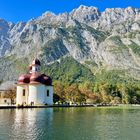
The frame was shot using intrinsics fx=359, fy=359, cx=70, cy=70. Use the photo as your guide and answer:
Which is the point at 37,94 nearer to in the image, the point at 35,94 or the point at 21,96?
the point at 35,94

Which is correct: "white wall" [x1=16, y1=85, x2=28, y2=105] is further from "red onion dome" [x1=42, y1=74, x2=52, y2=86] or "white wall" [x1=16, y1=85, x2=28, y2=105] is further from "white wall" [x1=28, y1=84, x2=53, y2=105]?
"red onion dome" [x1=42, y1=74, x2=52, y2=86]

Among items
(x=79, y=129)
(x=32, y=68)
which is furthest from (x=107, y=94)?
(x=79, y=129)

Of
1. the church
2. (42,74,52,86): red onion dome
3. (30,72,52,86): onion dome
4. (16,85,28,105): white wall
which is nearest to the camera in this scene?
the church

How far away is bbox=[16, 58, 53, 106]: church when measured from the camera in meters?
129

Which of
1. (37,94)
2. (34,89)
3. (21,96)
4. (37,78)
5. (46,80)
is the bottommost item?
(21,96)

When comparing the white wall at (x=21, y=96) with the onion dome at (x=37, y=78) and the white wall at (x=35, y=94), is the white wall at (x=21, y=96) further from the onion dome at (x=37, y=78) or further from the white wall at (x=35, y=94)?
the onion dome at (x=37, y=78)

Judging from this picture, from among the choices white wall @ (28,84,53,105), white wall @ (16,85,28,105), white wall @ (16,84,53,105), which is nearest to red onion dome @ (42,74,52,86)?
white wall @ (16,84,53,105)

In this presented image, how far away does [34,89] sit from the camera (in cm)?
12988

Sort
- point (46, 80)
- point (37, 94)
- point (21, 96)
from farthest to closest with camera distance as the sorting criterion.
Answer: point (21, 96)
point (46, 80)
point (37, 94)

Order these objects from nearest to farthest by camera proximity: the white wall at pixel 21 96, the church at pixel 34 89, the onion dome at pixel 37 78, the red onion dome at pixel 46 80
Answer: the church at pixel 34 89 < the onion dome at pixel 37 78 < the red onion dome at pixel 46 80 < the white wall at pixel 21 96

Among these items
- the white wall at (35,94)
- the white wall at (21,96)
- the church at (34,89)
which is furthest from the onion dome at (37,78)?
the white wall at (21,96)

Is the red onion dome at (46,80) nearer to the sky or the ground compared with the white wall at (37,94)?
nearer to the sky

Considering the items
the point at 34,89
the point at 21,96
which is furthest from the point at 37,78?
the point at 21,96

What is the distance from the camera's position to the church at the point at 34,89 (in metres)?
129
